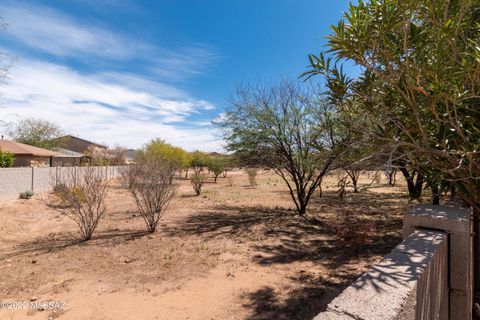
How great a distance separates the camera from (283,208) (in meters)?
12.8

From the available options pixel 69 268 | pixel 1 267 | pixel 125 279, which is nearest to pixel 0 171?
pixel 1 267

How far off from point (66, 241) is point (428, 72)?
28.1 ft

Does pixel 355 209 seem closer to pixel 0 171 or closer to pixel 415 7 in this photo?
pixel 415 7

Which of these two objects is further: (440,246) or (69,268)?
(69,268)

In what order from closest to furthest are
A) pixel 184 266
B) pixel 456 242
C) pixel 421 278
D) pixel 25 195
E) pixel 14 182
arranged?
pixel 421 278 < pixel 456 242 < pixel 184 266 < pixel 25 195 < pixel 14 182

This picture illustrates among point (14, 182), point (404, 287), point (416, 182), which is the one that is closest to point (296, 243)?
point (416, 182)

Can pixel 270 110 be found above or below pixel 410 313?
above

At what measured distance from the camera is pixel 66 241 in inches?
299

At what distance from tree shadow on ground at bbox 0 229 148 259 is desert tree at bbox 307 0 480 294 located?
6.65 meters

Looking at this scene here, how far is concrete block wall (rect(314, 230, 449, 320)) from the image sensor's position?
1.43 meters

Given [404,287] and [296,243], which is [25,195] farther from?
[404,287]

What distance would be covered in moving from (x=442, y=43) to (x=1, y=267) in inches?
326

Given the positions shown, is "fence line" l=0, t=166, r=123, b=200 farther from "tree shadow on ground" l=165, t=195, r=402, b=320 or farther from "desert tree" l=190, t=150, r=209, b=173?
"desert tree" l=190, t=150, r=209, b=173

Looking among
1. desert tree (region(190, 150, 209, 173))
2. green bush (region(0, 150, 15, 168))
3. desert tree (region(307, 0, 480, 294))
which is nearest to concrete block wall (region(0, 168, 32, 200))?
green bush (region(0, 150, 15, 168))
